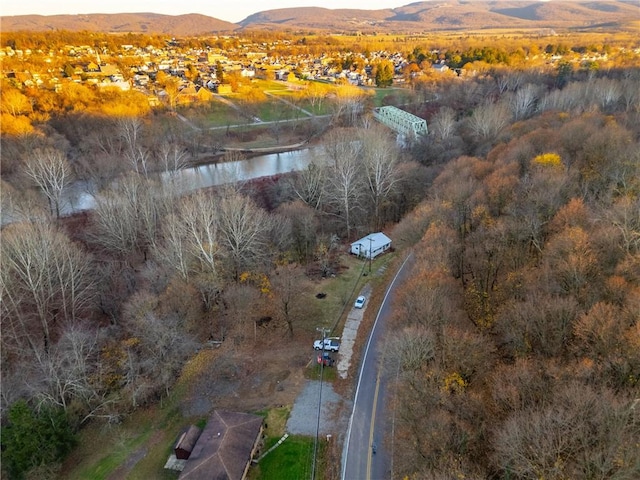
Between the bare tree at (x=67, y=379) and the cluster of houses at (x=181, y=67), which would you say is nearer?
the bare tree at (x=67, y=379)

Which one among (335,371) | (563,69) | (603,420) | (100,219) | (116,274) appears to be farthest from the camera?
(563,69)

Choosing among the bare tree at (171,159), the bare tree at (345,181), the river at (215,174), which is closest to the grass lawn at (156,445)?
the bare tree at (345,181)

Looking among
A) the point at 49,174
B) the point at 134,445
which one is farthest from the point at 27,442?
the point at 49,174

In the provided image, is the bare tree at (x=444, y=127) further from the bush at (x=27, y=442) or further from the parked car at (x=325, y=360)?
the bush at (x=27, y=442)

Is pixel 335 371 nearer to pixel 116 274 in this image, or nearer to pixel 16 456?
pixel 16 456

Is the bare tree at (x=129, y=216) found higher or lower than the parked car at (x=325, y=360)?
higher

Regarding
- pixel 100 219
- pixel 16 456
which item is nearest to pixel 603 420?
pixel 16 456
